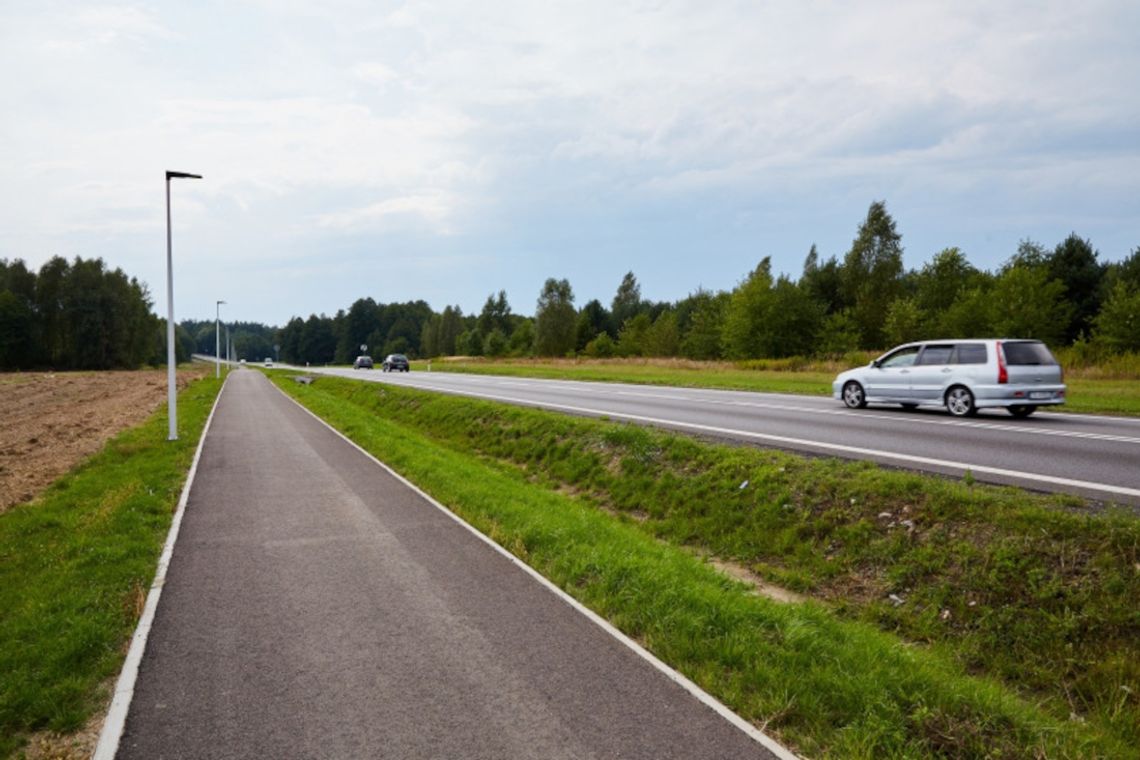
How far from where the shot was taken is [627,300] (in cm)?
10994

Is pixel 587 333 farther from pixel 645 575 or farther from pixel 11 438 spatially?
pixel 645 575

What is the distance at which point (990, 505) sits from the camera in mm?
6742

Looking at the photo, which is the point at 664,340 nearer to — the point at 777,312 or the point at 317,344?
the point at 777,312

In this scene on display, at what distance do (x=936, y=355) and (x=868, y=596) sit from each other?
10.8 metres

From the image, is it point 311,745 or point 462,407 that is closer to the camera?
point 311,745

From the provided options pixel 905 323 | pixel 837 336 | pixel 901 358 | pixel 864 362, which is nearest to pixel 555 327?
pixel 837 336

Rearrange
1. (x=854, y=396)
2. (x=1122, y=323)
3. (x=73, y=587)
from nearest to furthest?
1. (x=73, y=587)
2. (x=854, y=396)
3. (x=1122, y=323)

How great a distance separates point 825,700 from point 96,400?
3837 centimetres

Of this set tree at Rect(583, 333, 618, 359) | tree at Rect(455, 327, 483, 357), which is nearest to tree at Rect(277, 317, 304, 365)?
tree at Rect(455, 327, 483, 357)

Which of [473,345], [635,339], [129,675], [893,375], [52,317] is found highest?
[52,317]

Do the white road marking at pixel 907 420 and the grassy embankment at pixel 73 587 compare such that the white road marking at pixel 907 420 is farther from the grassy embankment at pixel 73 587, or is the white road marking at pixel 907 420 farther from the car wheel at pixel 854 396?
the grassy embankment at pixel 73 587

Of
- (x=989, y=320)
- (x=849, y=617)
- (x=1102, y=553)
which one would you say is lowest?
(x=849, y=617)

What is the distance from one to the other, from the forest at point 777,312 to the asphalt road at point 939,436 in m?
19.7

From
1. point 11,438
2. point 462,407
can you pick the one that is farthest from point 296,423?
point 11,438
